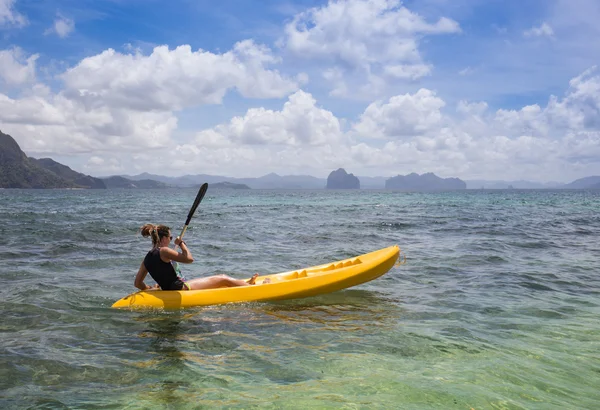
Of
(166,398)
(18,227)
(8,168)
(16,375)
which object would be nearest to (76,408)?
(166,398)

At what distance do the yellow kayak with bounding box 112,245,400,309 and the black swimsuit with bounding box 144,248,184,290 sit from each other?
143mm

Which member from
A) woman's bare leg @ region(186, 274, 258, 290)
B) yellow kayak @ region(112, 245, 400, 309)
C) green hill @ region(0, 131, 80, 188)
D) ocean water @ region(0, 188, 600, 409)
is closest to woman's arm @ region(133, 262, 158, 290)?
yellow kayak @ region(112, 245, 400, 309)

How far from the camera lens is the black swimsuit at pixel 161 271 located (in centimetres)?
719

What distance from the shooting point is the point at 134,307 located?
7301 mm

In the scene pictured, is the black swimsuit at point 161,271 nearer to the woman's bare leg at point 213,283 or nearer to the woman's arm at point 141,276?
the woman's arm at point 141,276

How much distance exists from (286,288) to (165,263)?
2158 millimetres

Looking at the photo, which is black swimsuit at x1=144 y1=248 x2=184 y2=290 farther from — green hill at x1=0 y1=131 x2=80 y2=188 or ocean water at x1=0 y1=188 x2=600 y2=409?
green hill at x1=0 y1=131 x2=80 y2=188

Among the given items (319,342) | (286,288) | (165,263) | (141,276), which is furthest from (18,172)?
(319,342)

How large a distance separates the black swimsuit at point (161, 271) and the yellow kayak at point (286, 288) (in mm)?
143

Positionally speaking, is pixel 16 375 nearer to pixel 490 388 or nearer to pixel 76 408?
pixel 76 408

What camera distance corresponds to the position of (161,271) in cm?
736

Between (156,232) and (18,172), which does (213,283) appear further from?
(18,172)

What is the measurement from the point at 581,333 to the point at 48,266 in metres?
11.5

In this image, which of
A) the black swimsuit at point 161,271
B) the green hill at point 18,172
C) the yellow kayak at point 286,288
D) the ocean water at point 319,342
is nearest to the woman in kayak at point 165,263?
the black swimsuit at point 161,271
